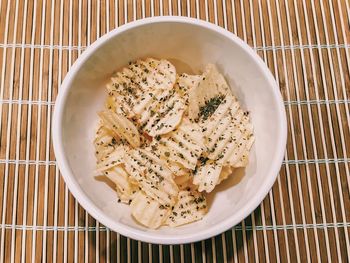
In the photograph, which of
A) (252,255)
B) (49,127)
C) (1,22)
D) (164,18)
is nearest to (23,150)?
(49,127)

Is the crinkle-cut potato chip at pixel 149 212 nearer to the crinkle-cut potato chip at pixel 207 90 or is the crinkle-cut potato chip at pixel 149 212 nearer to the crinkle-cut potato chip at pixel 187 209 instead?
the crinkle-cut potato chip at pixel 187 209

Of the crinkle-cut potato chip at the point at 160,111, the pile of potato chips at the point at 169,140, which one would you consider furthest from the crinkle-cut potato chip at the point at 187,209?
the crinkle-cut potato chip at the point at 160,111

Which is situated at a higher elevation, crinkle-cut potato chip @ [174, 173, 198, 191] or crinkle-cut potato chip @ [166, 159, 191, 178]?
crinkle-cut potato chip @ [166, 159, 191, 178]

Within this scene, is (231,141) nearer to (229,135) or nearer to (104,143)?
(229,135)

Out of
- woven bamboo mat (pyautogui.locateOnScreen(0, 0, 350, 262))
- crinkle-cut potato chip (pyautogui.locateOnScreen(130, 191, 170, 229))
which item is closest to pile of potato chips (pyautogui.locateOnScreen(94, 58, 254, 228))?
crinkle-cut potato chip (pyautogui.locateOnScreen(130, 191, 170, 229))

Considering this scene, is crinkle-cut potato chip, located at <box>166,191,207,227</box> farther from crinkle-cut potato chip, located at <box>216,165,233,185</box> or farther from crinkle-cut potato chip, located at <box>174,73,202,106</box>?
crinkle-cut potato chip, located at <box>174,73,202,106</box>

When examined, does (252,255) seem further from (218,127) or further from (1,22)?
(1,22)

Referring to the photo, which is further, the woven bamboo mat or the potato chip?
the woven bamboo mat
